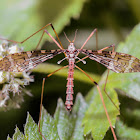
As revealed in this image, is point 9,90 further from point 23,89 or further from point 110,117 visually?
point 110,117

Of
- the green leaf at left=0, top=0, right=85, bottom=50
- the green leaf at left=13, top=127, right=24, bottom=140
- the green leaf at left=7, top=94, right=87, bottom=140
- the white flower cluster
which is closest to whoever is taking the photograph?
the green leaf at left=13, top=127, right=24, bottom=140

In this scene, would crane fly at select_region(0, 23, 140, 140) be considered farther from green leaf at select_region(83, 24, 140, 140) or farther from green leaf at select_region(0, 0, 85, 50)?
green leaf at select_region(0, 0, 85, 50)

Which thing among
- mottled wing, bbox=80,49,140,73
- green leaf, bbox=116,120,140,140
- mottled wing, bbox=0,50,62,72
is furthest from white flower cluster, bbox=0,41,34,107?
green leaf, bbox=116,120,140,140

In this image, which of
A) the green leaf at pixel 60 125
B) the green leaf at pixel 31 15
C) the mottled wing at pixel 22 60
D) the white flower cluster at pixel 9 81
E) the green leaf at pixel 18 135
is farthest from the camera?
the green leaf at pixel 31 15

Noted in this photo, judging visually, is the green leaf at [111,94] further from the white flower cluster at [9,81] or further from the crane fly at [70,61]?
the white flower cluster at [9,81]

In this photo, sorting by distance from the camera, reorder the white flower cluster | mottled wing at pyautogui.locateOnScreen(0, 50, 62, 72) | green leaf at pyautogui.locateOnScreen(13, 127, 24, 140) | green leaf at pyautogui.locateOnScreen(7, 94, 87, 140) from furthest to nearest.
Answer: the white flower cluster
mottled wing at pyautogui.locateOnScreen(0, 50, 62, 72)
green leaf at pyautogui.locateOnScreen(7, 94, 87, 140)
green leaf at pyautogui.locateOnScreen(13, 127, 24, 140)

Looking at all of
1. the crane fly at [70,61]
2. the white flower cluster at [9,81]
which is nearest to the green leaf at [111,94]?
the crane fly at [70,61]

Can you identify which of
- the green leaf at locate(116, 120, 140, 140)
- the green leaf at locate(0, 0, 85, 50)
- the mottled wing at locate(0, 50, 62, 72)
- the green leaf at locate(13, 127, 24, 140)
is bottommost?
the green leaf at locate(116, 120, 140, 140)
